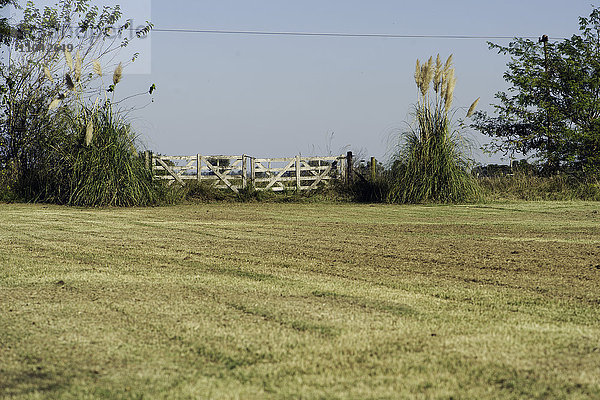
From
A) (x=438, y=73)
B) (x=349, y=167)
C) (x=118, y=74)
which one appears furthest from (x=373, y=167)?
(x=118, y=74)

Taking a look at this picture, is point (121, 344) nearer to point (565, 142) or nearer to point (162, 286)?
point (162, 286)

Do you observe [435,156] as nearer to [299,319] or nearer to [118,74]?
[118,74]

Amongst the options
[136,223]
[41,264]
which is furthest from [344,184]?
[41,264]

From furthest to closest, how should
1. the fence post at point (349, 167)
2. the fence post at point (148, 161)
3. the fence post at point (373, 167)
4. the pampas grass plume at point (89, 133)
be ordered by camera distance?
the fence post at point (349, 167) → the fence post at point (373, 167) → the fence post at point (148, 161) → the pampas grass plume at point (89, 133)

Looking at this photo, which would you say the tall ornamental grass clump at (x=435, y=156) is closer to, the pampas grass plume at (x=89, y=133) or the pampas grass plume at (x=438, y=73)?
the pampas grass plume at (x=438, y=73)

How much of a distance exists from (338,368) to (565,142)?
16.2 metres

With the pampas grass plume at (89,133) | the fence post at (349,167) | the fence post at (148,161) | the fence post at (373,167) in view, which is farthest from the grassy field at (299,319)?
the fence post at (349,167)

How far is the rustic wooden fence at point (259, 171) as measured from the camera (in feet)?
48.5

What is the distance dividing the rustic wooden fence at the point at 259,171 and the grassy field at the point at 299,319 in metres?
9.30

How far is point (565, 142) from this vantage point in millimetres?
16641

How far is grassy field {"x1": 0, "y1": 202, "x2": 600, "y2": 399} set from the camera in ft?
6.11

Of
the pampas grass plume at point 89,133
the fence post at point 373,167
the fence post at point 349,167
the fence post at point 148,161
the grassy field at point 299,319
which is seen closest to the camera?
the grassy field at point 299,319

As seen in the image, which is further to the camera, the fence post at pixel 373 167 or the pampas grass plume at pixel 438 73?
the fence post at pixel 373 167

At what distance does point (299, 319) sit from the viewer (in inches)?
102
